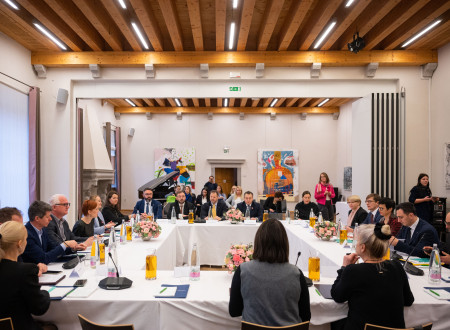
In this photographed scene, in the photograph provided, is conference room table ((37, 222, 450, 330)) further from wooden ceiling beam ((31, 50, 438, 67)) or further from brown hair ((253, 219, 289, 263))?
wooden ceiling beam ((31, 50, 438, 67))

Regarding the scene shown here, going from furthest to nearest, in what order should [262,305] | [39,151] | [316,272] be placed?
[39,151]
[316,272]
[262,305]

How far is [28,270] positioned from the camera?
1.81 metres

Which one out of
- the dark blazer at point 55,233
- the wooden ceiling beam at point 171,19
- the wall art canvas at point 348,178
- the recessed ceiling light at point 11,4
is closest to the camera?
the dark blazer at point 55,233

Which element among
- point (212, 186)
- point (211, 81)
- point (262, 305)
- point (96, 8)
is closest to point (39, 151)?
point (96, 8)

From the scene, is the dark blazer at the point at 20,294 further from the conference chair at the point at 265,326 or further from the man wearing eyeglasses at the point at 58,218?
the man wearing eyeglasses at the point at 58,218

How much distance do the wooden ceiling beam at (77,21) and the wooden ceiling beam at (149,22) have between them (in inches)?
41.1

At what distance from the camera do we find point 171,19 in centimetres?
512

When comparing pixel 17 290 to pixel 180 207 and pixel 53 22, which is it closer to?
pixel 180 207

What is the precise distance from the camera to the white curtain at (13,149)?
5.64 meters

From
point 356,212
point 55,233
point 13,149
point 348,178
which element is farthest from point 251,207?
point 348,178

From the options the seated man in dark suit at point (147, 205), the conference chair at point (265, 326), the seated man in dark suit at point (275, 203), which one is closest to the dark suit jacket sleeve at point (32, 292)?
the conference chair at point (265, 326)

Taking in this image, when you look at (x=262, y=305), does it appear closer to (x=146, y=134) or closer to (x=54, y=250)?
(x=54, y=250)

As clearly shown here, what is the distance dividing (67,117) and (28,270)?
19.2ft

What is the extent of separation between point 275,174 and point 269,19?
773 centimetres
